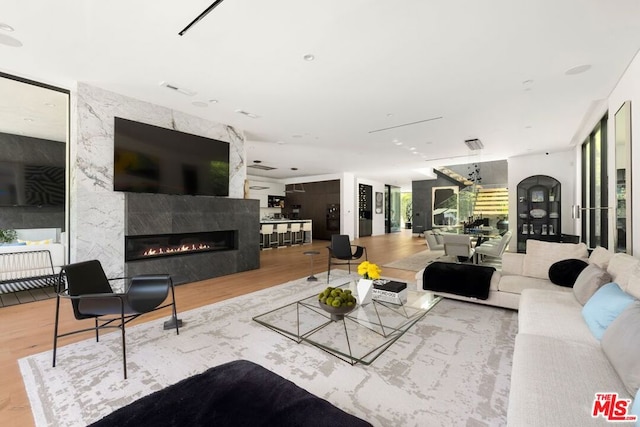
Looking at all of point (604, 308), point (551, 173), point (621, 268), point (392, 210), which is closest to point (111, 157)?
point (604, 308)

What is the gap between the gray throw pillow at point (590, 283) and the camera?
2.42 metres

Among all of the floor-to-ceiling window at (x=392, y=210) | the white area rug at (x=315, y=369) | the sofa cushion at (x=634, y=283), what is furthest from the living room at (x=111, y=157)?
the floor-to-ceiling window at (x=392, y=210)

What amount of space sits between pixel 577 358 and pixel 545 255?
2.45 metres

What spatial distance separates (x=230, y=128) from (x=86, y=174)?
2.56m

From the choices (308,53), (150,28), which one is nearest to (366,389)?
(308,53)

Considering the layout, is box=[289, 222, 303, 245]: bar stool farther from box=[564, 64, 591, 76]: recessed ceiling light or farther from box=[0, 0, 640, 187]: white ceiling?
box=[564, 64, 591, 76]: recessed ceiling light

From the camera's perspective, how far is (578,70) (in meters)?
3.32

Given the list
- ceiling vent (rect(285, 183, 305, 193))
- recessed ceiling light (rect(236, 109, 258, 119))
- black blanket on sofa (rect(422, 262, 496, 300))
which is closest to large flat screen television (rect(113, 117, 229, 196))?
recessed ceiling light (rect(236, 109, 258, 119))

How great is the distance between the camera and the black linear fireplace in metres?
4.39

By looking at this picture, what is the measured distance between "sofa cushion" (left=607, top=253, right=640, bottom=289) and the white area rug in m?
1.00

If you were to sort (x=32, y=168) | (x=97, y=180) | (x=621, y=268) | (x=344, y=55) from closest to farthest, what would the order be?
(x=621, y=268), (x=344, y=55), (x=97, y=180), (x=32, y=168)

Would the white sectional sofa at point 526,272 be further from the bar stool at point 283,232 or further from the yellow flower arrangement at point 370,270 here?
the bar stool at point 283,232

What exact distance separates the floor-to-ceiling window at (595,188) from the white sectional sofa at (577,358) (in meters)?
2.98

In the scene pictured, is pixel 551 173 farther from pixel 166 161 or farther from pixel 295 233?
pixel 166 161
